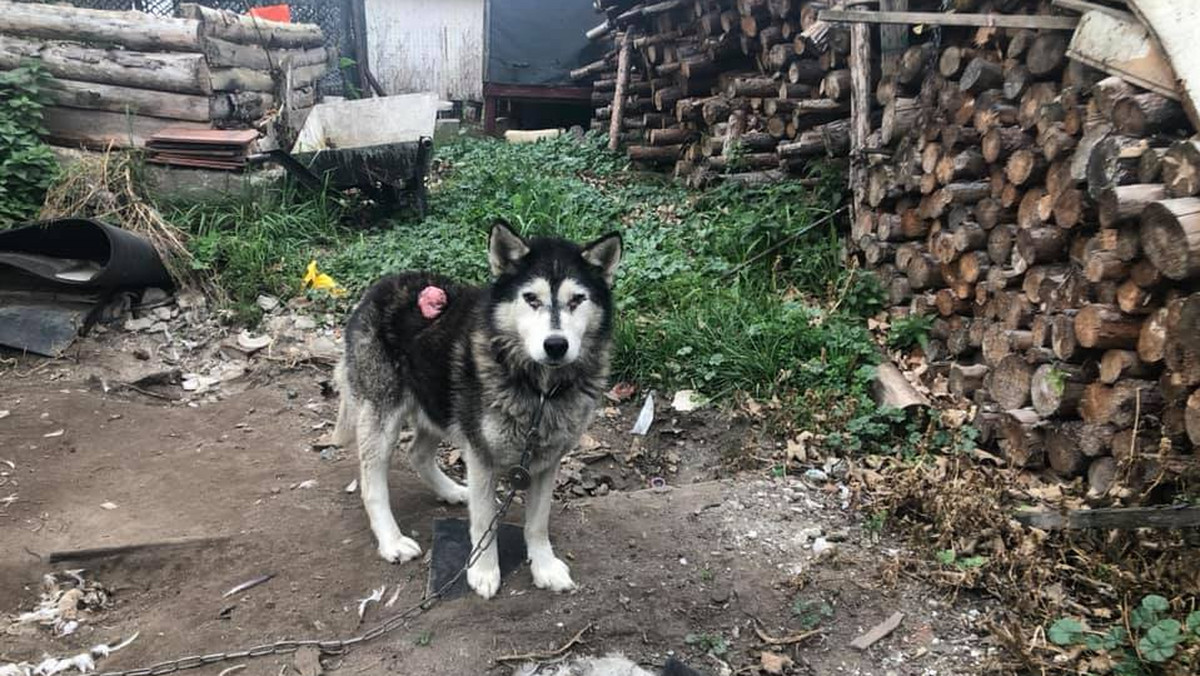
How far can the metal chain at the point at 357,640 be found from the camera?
9.31ft

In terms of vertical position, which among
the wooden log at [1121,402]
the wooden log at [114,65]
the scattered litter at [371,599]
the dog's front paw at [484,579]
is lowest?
the scattered litter at [371,599]

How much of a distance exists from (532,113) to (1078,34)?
1081 centimetres

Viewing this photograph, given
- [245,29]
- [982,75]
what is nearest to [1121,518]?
[982,75]

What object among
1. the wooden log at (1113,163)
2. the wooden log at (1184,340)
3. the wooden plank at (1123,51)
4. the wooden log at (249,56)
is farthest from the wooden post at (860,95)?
the wooden log at (249,56)

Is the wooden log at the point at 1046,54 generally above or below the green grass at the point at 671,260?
above

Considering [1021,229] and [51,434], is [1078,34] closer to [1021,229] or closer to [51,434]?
[1021,229]

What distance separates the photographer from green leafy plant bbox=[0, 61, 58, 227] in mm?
6441

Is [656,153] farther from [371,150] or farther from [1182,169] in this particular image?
[1182,169]

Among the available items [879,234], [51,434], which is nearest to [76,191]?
[51,434]

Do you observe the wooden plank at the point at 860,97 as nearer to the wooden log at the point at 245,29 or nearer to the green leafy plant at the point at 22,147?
the wooden log at the point at 245,29

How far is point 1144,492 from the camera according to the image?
320 centimetres

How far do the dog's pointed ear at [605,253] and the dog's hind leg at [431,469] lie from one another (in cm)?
137

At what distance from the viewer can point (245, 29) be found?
8.75 m

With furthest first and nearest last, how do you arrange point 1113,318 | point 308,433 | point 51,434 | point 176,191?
point 176,191 → point 308,433 → point 51,434 → point 1113,318
